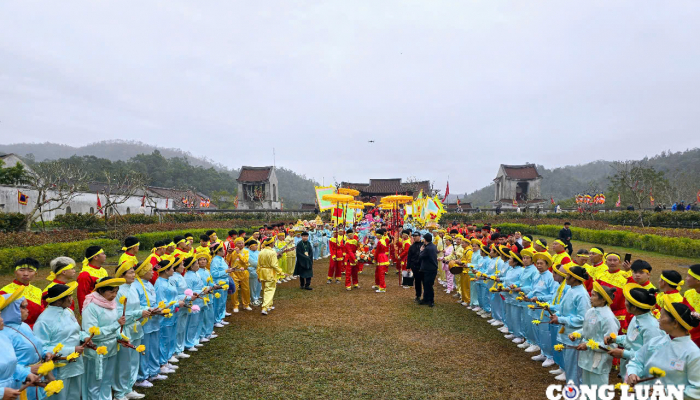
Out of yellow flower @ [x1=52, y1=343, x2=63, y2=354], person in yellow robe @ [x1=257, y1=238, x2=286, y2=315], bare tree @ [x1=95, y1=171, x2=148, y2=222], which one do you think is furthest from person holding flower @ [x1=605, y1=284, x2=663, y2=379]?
bare tree @ [x1=95, y1=171, x2=148, y2=222]

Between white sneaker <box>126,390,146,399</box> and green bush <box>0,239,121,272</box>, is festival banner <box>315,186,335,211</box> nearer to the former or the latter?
white sneaker <box>126,390,146,399</box>

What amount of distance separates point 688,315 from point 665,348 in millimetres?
337

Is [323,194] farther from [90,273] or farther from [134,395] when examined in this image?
[134,395]

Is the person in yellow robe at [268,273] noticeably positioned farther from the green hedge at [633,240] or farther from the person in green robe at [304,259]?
the green hedge at [633,240]

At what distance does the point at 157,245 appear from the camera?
22.0ft

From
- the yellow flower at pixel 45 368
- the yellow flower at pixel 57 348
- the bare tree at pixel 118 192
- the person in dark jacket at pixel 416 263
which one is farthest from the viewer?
the bare tree at pixel 118 192

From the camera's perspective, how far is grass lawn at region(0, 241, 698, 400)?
497cm

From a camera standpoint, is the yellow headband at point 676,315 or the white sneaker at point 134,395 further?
the white sneaker at point 134,395

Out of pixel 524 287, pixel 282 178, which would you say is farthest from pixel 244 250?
pixel 282 178

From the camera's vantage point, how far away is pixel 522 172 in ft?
134

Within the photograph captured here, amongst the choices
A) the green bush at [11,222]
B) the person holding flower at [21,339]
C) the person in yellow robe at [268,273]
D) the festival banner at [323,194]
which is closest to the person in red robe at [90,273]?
the person holding flower at [21,339]

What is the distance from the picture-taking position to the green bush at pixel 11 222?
1681cm

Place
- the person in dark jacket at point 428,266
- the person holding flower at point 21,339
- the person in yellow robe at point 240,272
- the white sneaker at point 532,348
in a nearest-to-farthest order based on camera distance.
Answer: the person holding flower at point 21,339, the white sneaker at point 532,348, the person in yellow robe at point 240,272, the person in dark jacket at point 428,266

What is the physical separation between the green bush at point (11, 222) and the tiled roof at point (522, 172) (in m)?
39.3
